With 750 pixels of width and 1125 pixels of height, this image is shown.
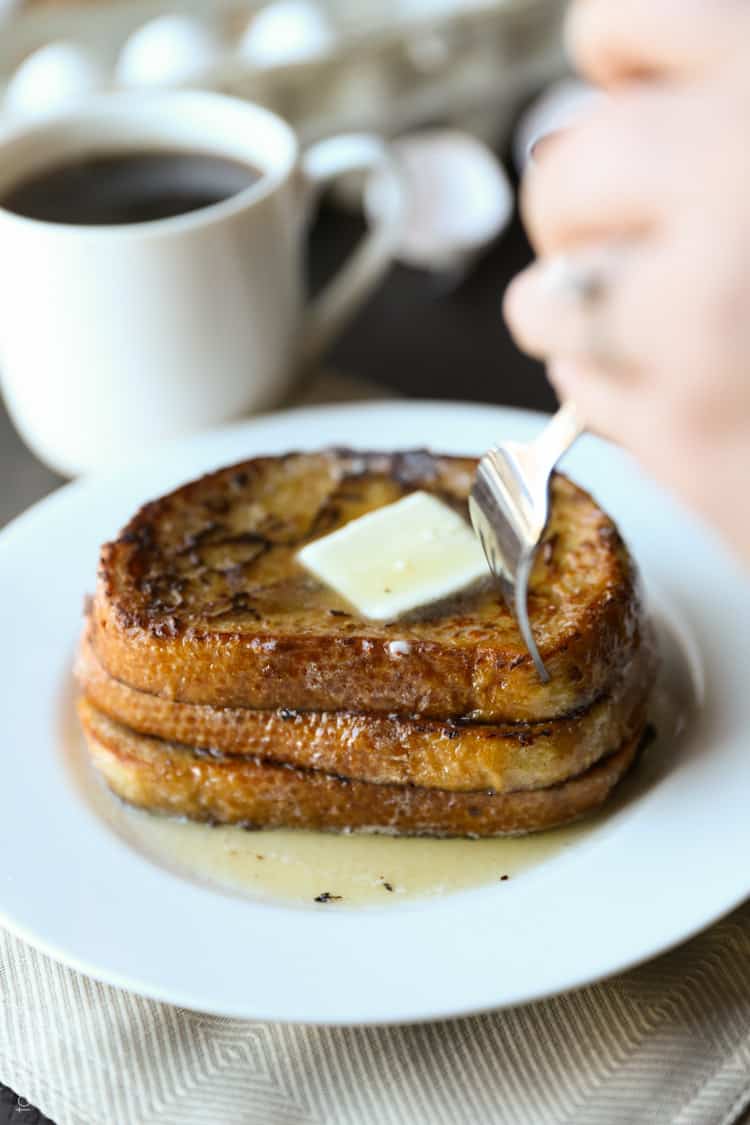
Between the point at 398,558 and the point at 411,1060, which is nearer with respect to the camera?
the point at 411,1060

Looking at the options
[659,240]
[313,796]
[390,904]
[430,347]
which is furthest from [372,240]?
[659,240]

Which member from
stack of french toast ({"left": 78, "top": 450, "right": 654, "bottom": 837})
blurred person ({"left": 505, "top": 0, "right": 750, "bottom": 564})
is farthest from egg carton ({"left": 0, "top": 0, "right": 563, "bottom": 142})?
blurred person ({"left": 505, "top": 0, "right": 750, "bottom": 564})

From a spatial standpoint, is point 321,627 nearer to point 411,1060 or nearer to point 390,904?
point 390,904

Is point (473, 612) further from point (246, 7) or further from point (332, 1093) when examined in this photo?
point (246, 7)

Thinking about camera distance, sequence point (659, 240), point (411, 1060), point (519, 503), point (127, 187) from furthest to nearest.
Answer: point (127, 187), point (519, 503), point (411, 1060), point (659, 240)

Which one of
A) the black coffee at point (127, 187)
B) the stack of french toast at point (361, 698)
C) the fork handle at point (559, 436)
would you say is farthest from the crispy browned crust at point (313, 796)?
the black coffee at point (127, 187)

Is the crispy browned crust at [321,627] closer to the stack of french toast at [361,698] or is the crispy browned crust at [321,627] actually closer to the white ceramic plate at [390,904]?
the stack of french toast at [361,698]

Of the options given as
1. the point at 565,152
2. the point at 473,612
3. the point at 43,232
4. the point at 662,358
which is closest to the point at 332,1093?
the point at 473,612
